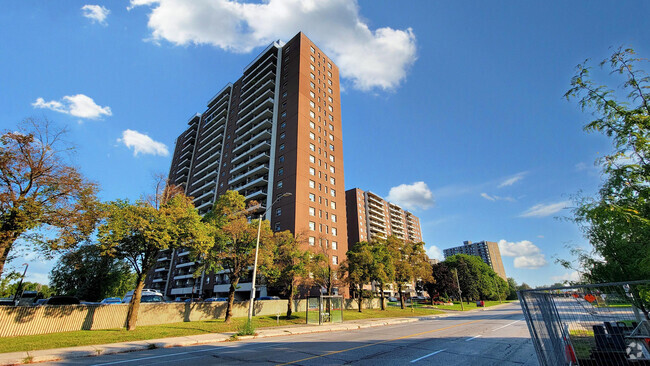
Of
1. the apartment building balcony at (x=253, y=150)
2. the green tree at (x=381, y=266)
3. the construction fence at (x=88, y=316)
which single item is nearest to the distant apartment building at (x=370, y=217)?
the apartment building balcony at (x=253, y=150)

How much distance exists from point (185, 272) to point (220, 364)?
215 ft

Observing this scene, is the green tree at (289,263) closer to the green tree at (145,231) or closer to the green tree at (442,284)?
the green tree at (145,231)

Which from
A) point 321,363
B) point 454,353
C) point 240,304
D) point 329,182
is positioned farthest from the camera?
point 329,182

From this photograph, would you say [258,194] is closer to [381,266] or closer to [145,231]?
[381,266]

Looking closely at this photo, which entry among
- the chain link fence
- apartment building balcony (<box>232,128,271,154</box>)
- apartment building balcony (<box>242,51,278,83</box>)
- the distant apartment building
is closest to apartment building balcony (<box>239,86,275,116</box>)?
apartment building balcony (<box>242,51,278,83</box>)

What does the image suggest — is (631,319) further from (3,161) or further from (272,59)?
(272,59)

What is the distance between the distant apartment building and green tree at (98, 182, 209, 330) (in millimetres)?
73021

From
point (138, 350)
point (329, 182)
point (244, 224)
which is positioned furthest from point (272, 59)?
point (138, 350)

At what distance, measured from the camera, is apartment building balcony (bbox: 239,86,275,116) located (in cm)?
6222

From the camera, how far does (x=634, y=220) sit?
6.66 m

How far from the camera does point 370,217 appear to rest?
10294cm

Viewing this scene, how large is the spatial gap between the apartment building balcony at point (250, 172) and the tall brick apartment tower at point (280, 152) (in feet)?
0.61

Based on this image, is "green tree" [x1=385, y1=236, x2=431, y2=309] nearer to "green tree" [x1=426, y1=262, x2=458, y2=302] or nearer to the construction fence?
the construction fence

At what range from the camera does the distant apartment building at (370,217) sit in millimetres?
96812
